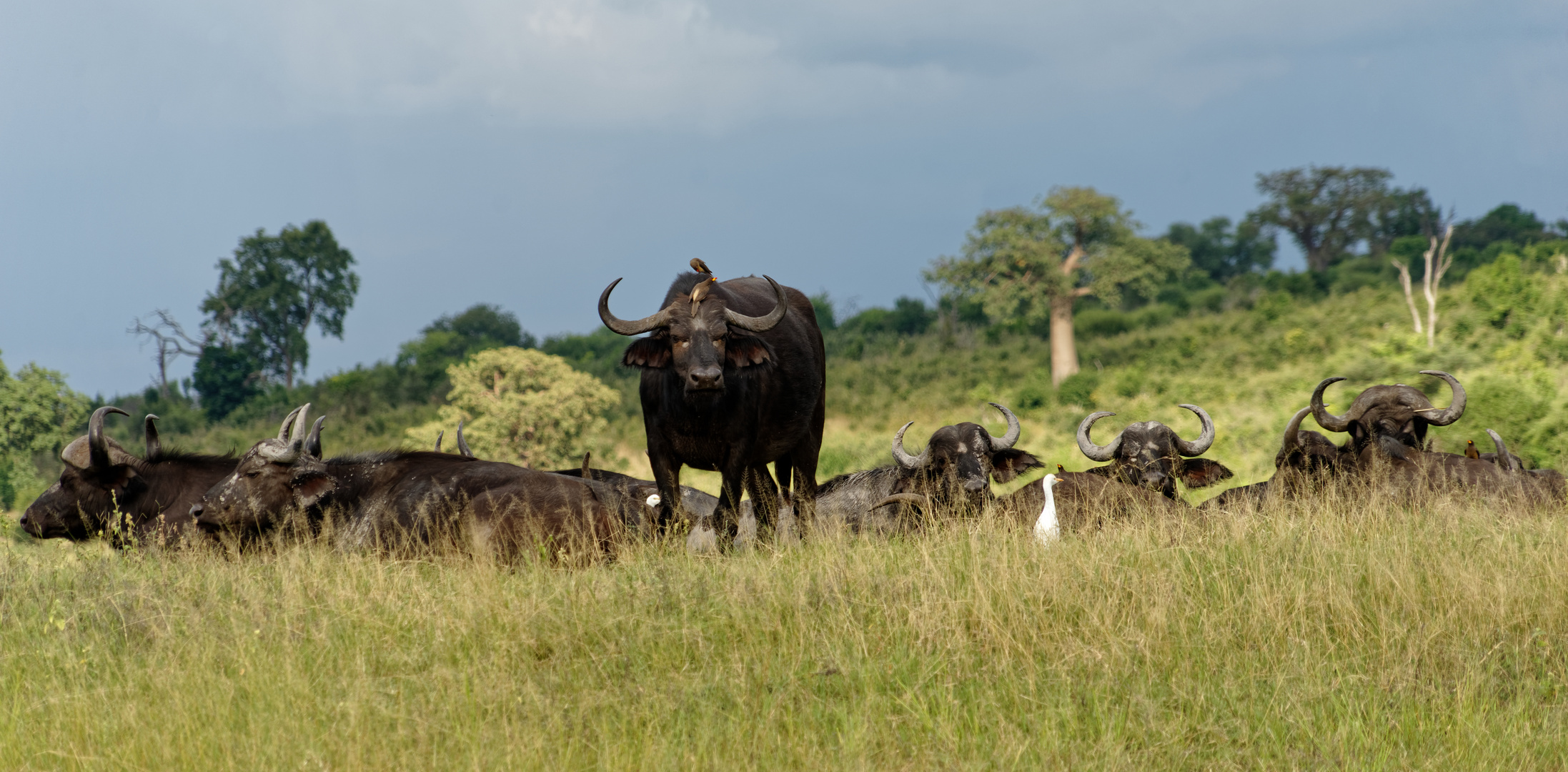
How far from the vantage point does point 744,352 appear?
27.4 ft

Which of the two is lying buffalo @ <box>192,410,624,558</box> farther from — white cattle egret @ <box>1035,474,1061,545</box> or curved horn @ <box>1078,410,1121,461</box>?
curved horn @ <box>1078,410,1121,461</box>

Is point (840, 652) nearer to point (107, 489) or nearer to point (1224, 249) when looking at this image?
point (107, 489)

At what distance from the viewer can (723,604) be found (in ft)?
19.8

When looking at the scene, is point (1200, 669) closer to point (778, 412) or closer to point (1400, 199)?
point (778, 412)

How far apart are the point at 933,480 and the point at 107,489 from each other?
692 centimetres

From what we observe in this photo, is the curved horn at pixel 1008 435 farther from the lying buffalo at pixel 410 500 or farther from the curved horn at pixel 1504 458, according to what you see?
the curved horn at pixel 1504 458

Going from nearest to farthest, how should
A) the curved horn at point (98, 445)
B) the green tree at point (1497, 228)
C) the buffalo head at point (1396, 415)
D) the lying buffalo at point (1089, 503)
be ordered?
the lying buffalo at point (1089, 503) → the curved horn at point (98, 445) → the buffalo head at point (1396, 415) → the green tree at point (1497, 228)

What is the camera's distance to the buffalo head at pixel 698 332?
26.5 feet

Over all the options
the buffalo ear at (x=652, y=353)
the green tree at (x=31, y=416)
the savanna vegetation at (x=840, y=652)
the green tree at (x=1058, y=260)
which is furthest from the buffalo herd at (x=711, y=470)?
the green tree at (x=1058, y=260)

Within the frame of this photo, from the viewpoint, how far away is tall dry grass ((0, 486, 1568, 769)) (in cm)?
468

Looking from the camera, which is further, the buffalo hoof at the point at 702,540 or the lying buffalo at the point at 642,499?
the lying buffalo at the point at 642,499

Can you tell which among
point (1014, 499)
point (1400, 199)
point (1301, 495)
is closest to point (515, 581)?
point (1014, 499)

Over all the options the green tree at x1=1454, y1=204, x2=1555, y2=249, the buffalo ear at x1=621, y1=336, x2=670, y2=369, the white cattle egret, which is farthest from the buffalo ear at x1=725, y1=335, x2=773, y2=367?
the green tree at x1=1454, y1=204, x2=1555, y2=249

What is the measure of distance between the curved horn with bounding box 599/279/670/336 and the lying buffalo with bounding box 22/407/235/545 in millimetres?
4161
